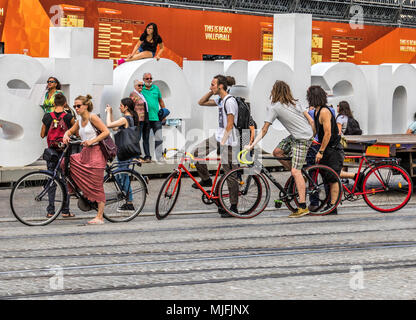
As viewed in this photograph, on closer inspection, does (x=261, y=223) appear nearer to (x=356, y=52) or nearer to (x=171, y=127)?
(x=171, y=127)

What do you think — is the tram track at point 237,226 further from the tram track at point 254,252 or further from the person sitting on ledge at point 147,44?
the person sitting on ledge at point 147,44

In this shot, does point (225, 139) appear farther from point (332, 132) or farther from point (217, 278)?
point (217, 278)

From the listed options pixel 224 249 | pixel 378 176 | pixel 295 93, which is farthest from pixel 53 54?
pixel 224 249

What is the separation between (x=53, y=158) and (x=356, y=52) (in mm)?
14429

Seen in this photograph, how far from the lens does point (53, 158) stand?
10.8m

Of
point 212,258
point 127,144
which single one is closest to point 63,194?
point 127,144

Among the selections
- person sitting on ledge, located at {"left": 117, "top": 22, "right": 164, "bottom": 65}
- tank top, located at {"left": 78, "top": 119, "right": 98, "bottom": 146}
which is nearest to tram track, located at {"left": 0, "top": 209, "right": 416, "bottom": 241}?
tank top, located at {"left": 78, "top": 119, "right": 98, "bottom": 146}

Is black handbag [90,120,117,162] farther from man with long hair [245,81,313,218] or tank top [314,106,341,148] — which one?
tank top [314,106,341,148]

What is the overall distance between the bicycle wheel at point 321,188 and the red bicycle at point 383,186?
1.36 feet

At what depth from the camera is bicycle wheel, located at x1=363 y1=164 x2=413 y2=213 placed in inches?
467

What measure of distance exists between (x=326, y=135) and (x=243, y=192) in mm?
1246

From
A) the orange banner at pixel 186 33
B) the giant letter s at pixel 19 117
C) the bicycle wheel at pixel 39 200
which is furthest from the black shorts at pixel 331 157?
the orange banner at pixel 186 33

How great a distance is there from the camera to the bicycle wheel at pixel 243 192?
1107 centimetres
